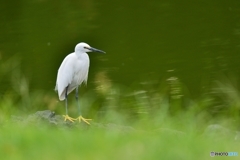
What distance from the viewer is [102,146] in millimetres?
4500

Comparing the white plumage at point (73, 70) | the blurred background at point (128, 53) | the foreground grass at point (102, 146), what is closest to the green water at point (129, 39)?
the blurred background at point (128, 53)

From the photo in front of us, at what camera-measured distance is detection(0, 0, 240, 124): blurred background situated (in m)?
8.47

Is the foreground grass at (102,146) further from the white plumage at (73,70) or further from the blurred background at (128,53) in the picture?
the white plumage at (73,70)

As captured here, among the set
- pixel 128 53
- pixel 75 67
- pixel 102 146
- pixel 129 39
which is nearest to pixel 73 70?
pixel 75 67

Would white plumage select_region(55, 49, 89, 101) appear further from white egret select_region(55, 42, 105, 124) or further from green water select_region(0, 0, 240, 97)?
green water select_region(0, 0, 240, 97)

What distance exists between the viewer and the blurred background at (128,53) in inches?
333

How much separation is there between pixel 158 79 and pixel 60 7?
509 centimetres

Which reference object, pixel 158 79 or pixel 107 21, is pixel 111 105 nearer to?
pixel 158 79

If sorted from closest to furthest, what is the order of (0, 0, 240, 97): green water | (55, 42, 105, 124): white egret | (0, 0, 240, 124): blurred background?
1. (55, 42, 105, 124): white egret
2. (0, 0, 240, 124): blurred background
3. (0, 0, 240, 97): green water

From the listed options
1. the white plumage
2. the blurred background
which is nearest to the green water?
the blurred background

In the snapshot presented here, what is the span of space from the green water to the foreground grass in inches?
173

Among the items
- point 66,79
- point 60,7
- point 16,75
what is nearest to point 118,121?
point 66,79

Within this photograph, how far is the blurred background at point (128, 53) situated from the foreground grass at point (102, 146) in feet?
6.52

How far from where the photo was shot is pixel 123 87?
943 cm
